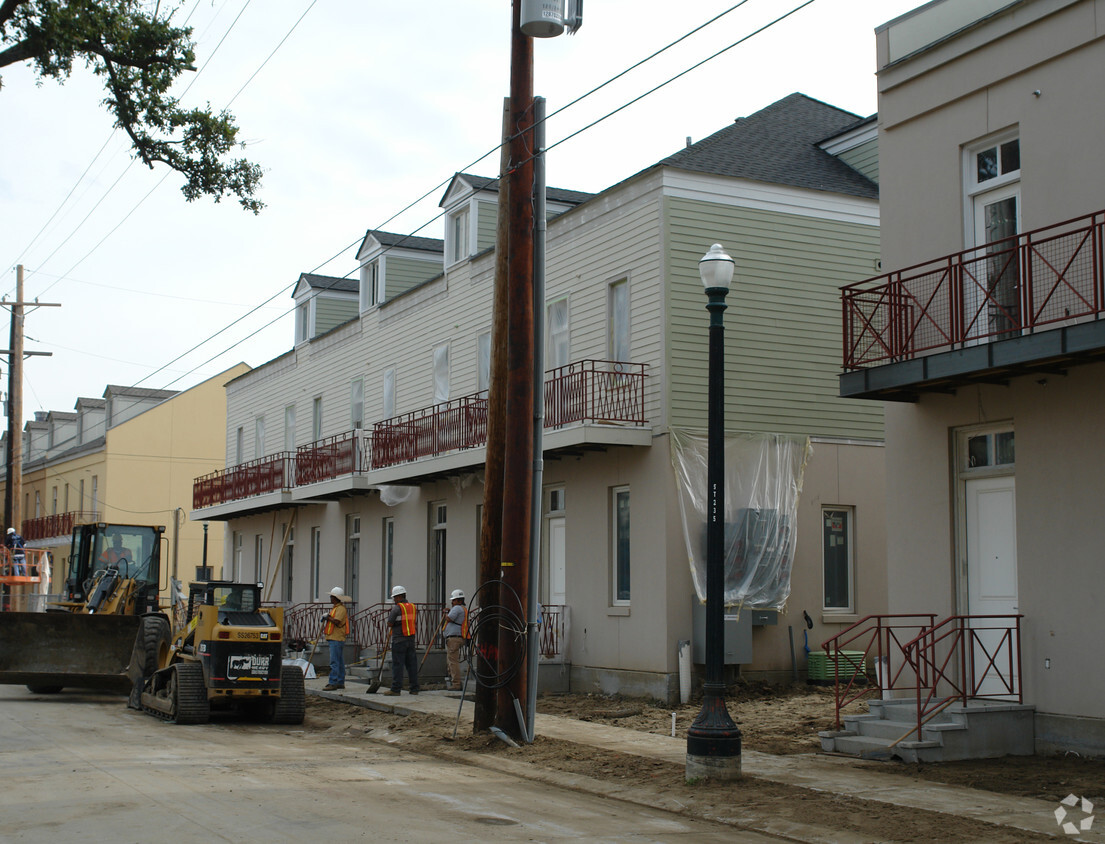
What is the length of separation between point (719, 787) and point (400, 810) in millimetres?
3018

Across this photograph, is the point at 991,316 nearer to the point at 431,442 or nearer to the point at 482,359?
the point at 482,359

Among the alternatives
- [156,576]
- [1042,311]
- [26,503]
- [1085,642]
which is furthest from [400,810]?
→ [26,503]

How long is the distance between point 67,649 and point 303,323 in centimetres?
1668

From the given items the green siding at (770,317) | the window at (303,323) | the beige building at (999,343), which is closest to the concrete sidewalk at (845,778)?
the beige building at (999,343)

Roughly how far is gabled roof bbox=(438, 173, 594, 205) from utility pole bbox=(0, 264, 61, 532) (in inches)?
546

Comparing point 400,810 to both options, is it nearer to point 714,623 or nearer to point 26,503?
point 714,623

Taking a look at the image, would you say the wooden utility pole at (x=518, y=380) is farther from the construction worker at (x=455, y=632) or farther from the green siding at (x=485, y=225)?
the green siding at (x=485, y=225)

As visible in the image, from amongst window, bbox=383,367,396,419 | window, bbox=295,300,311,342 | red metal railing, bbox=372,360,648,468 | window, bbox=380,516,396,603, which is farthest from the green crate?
window, bbox=295,300,311,342

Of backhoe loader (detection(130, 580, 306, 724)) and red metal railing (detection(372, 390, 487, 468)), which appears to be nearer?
backhoe loader (detection(130, 580, 306, 724))

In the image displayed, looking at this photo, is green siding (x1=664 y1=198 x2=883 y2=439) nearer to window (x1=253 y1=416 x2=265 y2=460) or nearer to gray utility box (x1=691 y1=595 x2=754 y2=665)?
gray utility box (x1=691 y1=595 x2=754 y2=665)

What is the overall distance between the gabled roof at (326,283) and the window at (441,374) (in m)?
9.36

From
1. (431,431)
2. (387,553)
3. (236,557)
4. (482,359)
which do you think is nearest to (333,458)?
(387,553)

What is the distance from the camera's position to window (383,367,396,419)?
2845 centimetres

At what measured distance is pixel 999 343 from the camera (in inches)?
491
